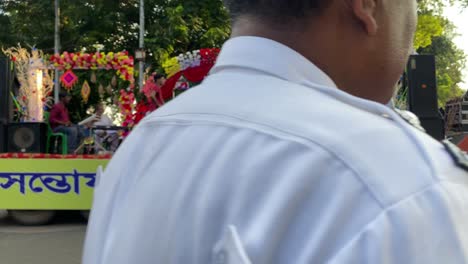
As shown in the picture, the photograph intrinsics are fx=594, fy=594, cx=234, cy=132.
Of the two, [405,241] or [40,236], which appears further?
[40,236]

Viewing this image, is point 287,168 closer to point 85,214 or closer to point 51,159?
point 51,159

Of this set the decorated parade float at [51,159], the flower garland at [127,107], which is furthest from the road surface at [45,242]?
the flower garland at [127,107]

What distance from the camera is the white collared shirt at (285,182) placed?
0.58 meters

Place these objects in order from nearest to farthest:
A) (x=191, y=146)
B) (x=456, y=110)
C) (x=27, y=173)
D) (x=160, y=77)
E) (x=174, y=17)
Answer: (x=191, y=146) → (x=27, y=173) → (x=160, y=77) → (x=456, y=110) → (x=174, y=17)

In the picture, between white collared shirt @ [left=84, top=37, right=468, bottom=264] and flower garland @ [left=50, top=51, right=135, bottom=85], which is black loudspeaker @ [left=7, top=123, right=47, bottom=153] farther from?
white collared shirt @ [left=84, top=37, right=468, bottom=264]

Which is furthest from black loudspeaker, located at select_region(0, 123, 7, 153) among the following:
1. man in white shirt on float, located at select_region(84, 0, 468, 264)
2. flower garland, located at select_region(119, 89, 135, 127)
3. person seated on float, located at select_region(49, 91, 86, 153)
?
man in white shirt on float, located at select_region(84, 0, 468, 264)

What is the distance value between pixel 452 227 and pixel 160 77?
24.8 ft

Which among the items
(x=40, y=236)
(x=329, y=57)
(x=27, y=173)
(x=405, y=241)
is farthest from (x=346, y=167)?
(x=27, y=173)

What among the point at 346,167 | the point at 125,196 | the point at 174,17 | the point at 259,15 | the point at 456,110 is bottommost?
the point at 456,110

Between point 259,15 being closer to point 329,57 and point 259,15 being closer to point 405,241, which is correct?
point 329,57

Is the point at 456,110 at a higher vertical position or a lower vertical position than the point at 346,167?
lower

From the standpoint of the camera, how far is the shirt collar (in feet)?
2.34

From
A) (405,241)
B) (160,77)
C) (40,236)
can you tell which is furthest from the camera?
(160,77)

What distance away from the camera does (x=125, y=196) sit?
745 millimetres
